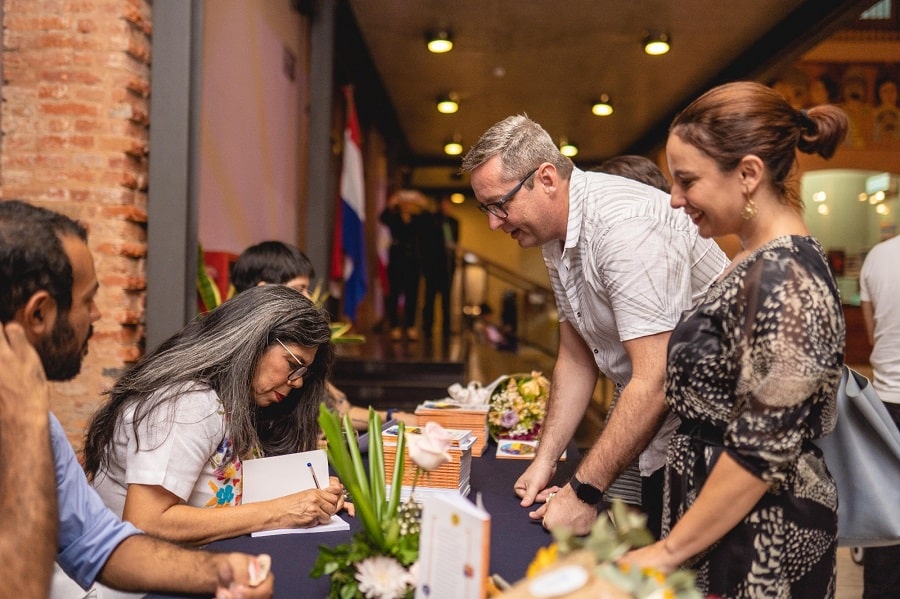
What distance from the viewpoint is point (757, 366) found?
126 cm

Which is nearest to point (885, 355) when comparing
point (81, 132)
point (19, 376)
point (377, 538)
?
point (377, 538)

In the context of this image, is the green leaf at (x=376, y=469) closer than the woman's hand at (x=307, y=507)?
Yes

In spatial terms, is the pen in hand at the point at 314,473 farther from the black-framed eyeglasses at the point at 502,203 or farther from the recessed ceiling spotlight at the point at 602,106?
the recessed ceiling spotlight at the point at 602,106

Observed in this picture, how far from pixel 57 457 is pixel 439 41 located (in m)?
6.97

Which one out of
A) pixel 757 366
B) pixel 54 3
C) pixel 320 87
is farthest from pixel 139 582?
pixel 320 87

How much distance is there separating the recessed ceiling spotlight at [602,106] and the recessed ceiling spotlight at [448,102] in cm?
188

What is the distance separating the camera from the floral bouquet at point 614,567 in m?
0.87

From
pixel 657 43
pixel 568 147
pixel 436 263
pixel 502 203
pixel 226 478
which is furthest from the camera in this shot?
pixel 568 147

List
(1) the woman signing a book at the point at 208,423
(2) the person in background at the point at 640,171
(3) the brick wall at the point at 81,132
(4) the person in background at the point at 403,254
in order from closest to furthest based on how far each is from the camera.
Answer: (1) the woman signing a book at the point at 208,423
(3) the brick wall at the point at 81,132
(2) the person in background at the point at 640,171
(4) the person in background at the point at 403,254

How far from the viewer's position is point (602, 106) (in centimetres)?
1049

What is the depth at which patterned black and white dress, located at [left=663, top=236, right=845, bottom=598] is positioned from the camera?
1.24 m

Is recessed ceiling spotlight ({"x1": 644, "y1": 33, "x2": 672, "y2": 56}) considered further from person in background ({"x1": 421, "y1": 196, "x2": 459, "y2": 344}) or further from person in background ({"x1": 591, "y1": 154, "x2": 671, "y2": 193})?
person in background ({"x1": 591, "y1": 154, "x2": 671, "y2": 193})

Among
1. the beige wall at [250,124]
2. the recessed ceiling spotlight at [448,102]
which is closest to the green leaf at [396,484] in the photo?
the beige wall at [250,124]

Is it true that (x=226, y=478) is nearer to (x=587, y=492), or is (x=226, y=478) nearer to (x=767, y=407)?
(x=587, y=492)
